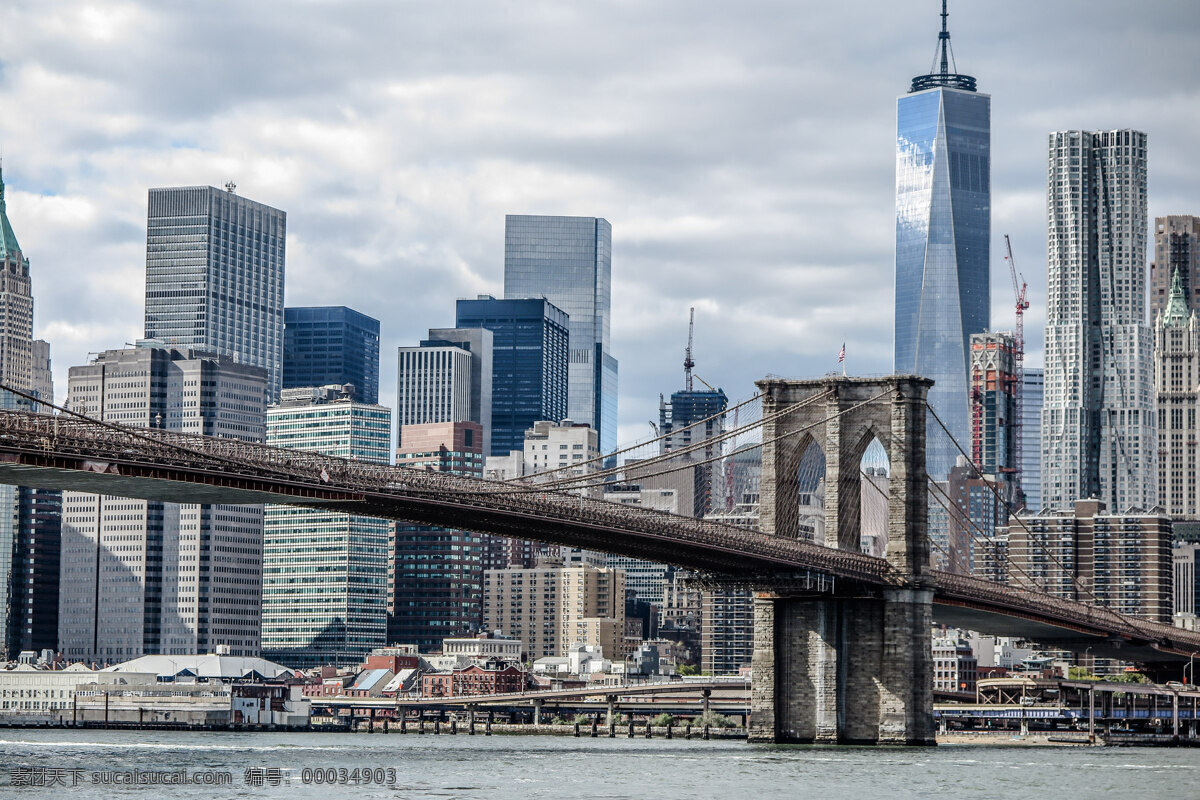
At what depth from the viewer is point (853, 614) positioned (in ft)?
293

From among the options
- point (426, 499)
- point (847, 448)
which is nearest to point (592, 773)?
point (426, 499)

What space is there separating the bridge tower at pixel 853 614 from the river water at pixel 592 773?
2.03 meters

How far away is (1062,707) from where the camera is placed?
144375mm

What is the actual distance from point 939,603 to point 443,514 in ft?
97.1

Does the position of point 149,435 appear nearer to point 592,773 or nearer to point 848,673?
point 592,773

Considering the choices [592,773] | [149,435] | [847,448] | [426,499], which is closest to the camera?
[149,435]

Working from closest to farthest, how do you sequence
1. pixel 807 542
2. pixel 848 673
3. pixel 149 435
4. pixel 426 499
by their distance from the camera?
pixel 149 435 < pixel 426 499 < pixel 807 542 < pixel 848 673

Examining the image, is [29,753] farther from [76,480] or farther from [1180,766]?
[1180,766]

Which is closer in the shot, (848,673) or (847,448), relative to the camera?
(848,673)

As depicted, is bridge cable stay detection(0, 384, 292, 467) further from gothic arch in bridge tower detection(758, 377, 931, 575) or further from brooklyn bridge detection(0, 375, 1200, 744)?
gothic arch in bridge tower detection(758, 377, 931, 575)

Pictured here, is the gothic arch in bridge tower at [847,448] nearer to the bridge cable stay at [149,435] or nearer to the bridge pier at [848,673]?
the bridge pier at [848,673]

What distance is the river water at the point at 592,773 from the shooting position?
196 feet

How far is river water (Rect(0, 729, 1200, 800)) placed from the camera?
5981 centimetres

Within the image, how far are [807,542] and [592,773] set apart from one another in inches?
714
